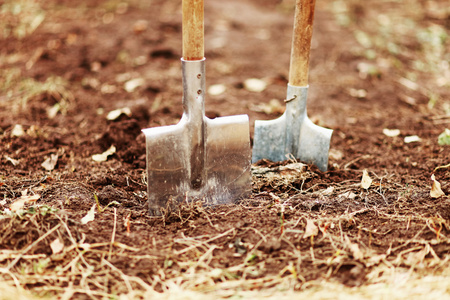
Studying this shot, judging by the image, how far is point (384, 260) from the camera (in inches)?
Answer: 64.9

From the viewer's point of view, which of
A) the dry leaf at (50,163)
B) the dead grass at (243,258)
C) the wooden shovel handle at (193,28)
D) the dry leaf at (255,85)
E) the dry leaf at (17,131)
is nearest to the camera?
the dead grass at (243,258)

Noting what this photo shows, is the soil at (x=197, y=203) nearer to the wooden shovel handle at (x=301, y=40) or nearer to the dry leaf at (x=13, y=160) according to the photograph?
the dry leaf at (x=13, y=160)

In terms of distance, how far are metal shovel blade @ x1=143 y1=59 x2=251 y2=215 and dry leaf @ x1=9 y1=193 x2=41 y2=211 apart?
52 centimetres

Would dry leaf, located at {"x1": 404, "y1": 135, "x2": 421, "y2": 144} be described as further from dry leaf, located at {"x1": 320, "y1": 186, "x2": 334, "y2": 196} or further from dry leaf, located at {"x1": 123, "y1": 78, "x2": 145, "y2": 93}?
dry leaf, located at {"x1": 123, "y1": 78, "x2": 145, "y2": 93}

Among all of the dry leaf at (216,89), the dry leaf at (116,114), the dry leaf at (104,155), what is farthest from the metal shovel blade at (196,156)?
the dry leaf at (216,89)

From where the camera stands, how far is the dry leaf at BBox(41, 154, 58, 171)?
2398 mm

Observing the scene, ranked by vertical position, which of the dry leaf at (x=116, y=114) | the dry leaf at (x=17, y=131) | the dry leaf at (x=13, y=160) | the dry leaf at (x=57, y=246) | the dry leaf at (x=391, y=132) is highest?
the dry leaf at (x=116, y=114)

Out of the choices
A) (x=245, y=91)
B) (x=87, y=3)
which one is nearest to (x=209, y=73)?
(x=245, y=91)

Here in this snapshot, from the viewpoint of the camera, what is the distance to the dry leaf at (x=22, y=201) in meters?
1.83

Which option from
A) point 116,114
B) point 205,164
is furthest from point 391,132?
point 116,114

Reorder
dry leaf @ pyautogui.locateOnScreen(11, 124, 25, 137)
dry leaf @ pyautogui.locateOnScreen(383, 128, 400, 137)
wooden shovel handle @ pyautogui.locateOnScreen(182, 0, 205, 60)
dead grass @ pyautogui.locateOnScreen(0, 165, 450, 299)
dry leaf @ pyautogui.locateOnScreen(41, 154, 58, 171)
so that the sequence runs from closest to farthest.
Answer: dead grass @ pyautogui.locateOnScreen(0, 165, 450, 299) → wooden shovel handle @ pyautogui.locateOnScreen(182, 0, 205, 60) → dry leaf @ pyautogui.locateOnScreen(41, 154, 58, 171) → dry leaf @ pyautogui.locateOnScreen(11, 124, 25, 137) → dry leaf @ pyautogui.locateOnScreen(383, 128, 400, 137)

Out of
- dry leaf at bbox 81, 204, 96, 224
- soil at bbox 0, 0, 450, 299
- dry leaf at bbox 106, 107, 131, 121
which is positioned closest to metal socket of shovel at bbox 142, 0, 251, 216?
soil at bbox 0, 0, 450, 299

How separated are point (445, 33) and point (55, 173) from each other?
4.65 meters

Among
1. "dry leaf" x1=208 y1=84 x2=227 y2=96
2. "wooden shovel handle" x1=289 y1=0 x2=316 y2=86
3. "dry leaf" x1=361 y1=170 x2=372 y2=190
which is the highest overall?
"wooden shovel handle" x1=289 y1=0 x2=316 y2=86
